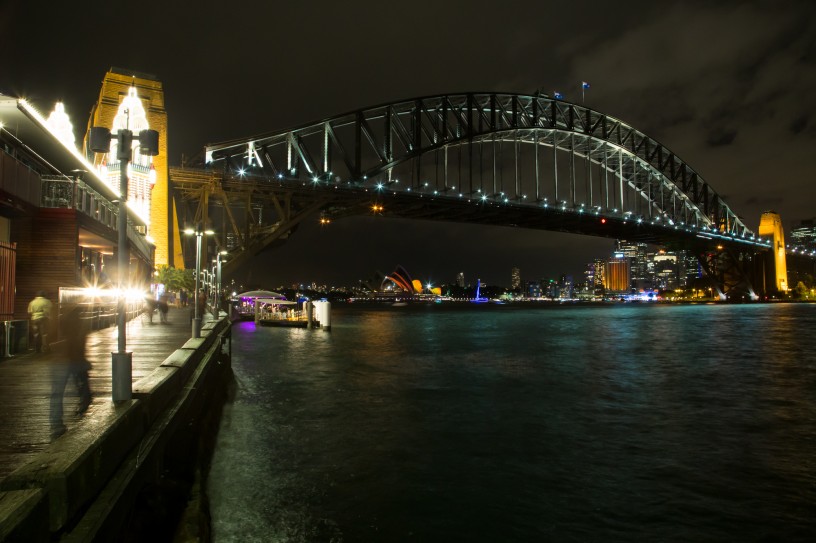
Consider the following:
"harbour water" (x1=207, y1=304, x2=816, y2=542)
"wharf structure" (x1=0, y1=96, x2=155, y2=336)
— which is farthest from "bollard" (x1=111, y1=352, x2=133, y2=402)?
"wharf structure" (x1=0, y1=96, x2=155, y2=336)

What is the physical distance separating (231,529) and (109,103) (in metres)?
59.8

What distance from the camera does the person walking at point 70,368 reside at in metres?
6.64

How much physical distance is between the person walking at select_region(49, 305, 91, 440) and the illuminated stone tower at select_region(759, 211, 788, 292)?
377 ft

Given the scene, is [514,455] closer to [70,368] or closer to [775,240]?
[70,368]

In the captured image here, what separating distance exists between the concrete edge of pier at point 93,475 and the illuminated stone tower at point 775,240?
11947cm

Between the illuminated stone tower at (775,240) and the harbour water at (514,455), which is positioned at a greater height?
the illuminated stone tower at (775,240)

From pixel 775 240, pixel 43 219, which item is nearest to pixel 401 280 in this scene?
pixel 775 240

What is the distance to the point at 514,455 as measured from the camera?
9.42 meters

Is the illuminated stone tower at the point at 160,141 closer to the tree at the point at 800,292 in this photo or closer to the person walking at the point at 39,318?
the person walking at the point at 39,318

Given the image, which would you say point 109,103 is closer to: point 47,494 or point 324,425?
point 324,425

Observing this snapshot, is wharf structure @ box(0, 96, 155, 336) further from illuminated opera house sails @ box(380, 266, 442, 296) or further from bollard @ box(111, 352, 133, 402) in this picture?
illuminated opera house sails @ box(380, 266, 442, 296)

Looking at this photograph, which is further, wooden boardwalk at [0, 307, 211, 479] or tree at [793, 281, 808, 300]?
tree at [793, 281, 808, 300]

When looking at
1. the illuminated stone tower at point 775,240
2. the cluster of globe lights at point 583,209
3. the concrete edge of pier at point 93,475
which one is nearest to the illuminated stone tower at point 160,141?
the cluster of globe lights at point 583,209

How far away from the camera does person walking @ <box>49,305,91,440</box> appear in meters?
6.64
